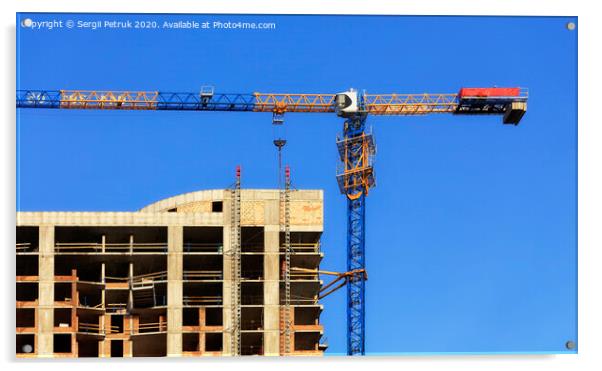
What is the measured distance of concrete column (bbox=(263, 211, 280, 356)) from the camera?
93.8 meters

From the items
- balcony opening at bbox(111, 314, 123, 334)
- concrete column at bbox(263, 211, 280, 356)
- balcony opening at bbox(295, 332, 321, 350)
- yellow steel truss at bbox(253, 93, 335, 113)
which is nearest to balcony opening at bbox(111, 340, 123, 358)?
balcony opening at bbox(111, 314, 123, 334)

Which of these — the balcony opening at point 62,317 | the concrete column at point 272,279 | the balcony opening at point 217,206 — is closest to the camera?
the balcony opening at point 62,317

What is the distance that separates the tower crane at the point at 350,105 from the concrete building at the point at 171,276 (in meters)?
3.38

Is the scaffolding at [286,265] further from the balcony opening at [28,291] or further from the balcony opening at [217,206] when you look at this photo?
the balcony opening at [28,291]

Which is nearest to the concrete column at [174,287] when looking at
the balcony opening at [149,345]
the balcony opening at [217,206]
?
the balcony opening at [149,345]

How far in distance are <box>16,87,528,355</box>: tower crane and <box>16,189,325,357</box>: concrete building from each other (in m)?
3.38

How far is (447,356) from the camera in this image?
8612cm

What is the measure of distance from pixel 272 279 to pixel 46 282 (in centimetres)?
841

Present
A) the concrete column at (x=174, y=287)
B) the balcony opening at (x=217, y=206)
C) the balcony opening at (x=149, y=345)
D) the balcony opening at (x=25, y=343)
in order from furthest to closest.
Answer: the balcony opening at (x=217, y=206)
the concrete column at (x=174, y=287)
the balcony opening at (x=149, y=345)
the balcony opening at (x=25, y=343)

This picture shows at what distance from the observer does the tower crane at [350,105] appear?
9138cm

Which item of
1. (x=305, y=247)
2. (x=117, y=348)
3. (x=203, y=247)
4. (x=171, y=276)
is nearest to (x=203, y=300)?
(x=171, y=276)

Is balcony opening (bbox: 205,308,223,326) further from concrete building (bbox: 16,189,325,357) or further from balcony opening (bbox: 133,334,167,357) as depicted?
balcony opening (bbox: 133,334,167,357)

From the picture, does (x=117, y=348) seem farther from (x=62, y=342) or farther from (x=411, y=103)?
(x=411, y=103)

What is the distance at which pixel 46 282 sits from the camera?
9331 cm
